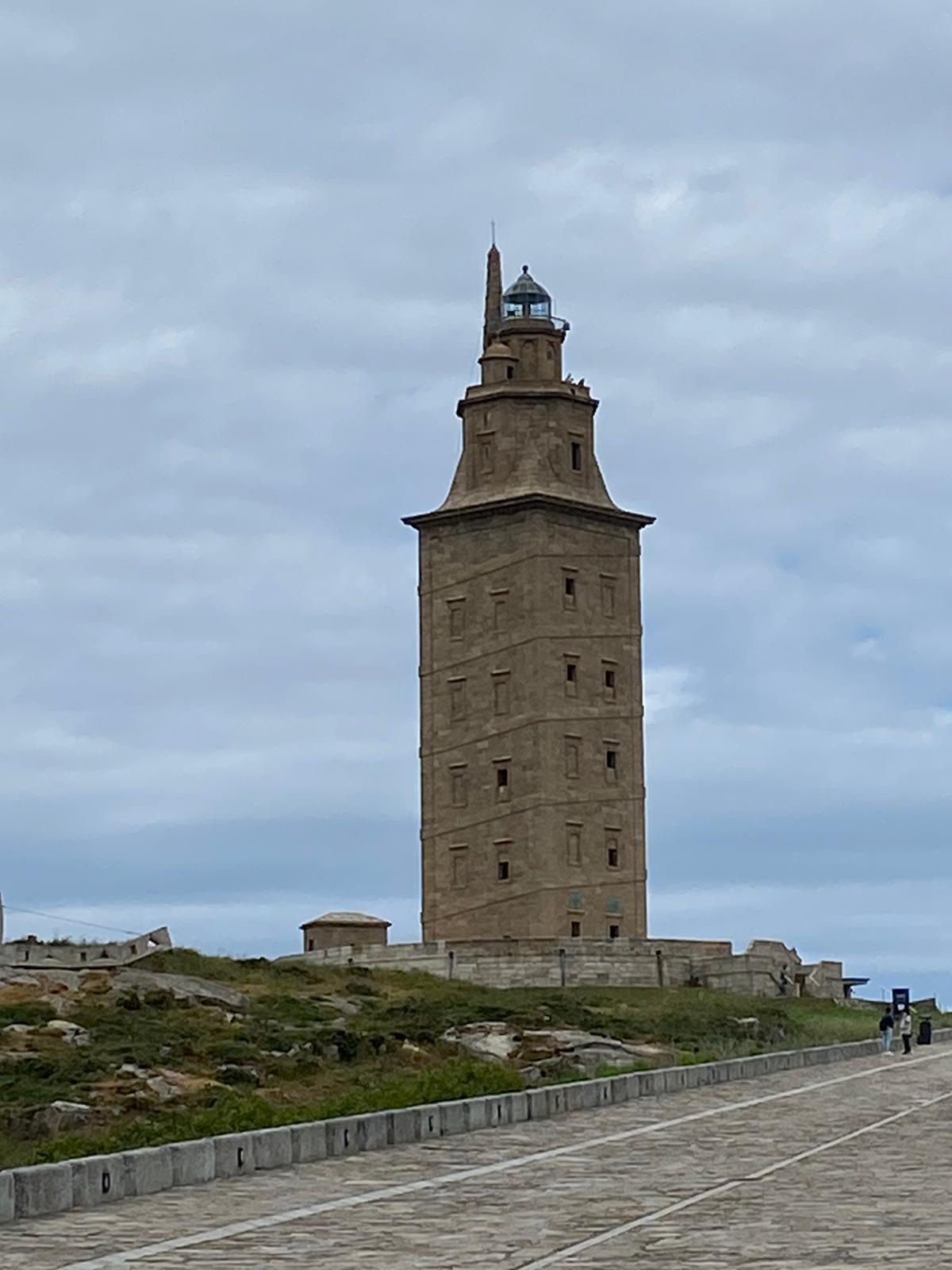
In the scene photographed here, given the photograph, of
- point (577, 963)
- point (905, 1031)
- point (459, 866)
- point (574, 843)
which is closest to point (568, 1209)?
point (905, 1031)

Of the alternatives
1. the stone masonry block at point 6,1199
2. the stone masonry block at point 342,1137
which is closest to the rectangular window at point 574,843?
the stone masonry block at point 342,1137

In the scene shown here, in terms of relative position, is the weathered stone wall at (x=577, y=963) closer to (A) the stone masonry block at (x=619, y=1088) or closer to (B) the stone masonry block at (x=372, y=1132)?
(A) the stone masonry block at (x=619, y=1088)

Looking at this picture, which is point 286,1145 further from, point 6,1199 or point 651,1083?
point 651,1083

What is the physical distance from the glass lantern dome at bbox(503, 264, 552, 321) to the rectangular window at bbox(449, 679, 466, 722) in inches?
529

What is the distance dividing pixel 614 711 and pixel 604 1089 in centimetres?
4619

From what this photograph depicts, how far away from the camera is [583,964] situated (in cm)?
6450

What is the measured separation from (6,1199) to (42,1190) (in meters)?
0.48

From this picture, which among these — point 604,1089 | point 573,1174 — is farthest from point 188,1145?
point 604,1089

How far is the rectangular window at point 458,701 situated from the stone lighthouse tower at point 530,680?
52 millimetres

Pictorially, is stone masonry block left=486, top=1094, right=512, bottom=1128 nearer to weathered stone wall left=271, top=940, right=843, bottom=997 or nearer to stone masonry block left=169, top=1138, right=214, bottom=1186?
stone masonry block left=169, top=1138, right=214, bottom=1186

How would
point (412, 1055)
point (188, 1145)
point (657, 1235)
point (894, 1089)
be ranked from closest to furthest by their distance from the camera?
1. point (657, 1235)
2. point (188, 1145)
3. point (894, 1089)
4. point (412, 1055)

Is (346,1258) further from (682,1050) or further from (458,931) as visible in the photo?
(458,931)

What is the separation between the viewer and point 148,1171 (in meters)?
15.7

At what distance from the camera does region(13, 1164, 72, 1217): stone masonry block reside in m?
14.0
